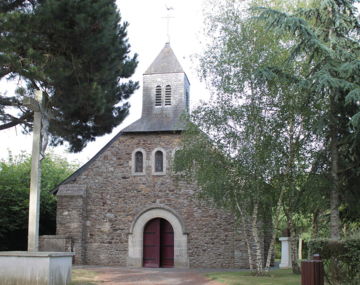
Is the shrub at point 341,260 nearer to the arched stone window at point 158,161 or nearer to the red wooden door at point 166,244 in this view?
the red wooden door at point 166,244

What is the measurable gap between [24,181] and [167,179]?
24.2 feet

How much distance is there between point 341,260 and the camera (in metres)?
10.5

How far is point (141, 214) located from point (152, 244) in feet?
4.51

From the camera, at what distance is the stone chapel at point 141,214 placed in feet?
62.2

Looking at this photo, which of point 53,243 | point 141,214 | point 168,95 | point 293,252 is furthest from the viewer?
point 168,95

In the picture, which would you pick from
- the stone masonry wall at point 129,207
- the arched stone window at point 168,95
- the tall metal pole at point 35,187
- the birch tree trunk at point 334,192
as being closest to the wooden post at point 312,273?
the birch tree trunk at point 334,192

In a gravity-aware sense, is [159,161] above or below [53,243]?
above

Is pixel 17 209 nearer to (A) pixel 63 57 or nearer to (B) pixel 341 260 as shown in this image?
(A) pixel 63 57

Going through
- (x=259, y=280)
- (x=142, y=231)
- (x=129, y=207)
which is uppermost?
(x=129, y=207)

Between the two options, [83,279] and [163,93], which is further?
[163,93]

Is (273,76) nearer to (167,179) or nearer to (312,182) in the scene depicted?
(312,182)

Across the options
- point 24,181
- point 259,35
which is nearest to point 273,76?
point 259,35

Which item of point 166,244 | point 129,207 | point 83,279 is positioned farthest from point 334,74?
point 166,244

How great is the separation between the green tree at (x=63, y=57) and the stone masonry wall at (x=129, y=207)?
563 cm
